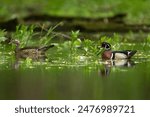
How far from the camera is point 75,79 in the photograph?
10.9m

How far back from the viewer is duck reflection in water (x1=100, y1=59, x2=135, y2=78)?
11.5 metres

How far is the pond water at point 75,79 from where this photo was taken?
1012 centimetres

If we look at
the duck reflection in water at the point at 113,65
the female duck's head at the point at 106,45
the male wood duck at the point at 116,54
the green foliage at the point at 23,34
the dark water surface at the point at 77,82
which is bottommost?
the dark water surface at the point at 77,82

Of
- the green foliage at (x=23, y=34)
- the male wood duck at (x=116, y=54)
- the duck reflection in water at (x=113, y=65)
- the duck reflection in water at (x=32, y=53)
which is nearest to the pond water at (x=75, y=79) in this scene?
the duck reflection in water at (x=113, y=65)

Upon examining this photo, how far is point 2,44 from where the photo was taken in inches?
588

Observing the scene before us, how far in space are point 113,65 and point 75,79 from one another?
1.33 m

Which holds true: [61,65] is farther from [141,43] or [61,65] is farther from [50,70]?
[141,43]

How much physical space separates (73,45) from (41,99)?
3.52 m

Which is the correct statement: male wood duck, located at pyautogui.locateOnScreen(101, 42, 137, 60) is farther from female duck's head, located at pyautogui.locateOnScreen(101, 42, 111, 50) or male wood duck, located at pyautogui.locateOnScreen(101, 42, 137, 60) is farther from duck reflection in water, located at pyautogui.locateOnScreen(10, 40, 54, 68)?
duck reflection in water, located at pyautogui.locateOnScreen(10, 40, 54, 68)

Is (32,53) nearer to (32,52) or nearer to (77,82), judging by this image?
(32,52)

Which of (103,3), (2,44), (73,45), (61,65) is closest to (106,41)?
(73,45)

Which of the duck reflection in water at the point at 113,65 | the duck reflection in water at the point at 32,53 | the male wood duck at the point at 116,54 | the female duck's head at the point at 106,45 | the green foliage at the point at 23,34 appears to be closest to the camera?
the duck reflection in water at the point at 113,65

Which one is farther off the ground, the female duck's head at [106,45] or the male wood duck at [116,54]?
the female duck's head at [106,45]

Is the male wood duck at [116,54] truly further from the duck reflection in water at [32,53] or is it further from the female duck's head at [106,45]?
the duck reflection in water at [32,53]
